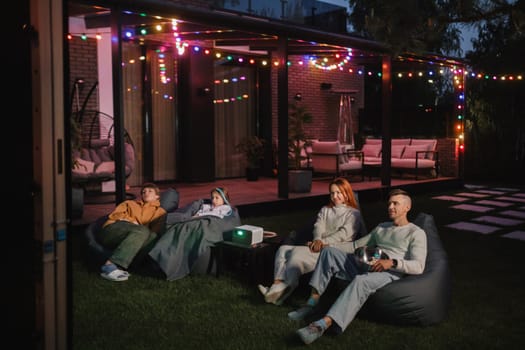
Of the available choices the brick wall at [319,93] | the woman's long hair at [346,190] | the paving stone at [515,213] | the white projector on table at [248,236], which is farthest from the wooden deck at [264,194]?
the woman's long hair at [346,190]

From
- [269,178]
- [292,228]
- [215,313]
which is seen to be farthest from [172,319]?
[269,178]

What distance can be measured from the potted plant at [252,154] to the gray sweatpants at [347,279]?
775cm

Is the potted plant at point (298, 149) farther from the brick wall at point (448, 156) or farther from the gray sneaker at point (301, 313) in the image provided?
the gray sneaker at point (301, 313)

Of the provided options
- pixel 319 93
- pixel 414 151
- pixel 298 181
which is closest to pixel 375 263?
pixel 298 181

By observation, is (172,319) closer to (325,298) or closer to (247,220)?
(325,298)

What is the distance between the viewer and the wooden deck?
27.3ft

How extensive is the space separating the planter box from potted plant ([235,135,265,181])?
2133 mm

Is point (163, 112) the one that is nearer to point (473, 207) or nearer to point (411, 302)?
point (473, 207)

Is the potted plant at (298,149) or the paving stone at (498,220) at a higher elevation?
the potted plant at (298,149)

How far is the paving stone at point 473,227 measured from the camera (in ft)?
24.5

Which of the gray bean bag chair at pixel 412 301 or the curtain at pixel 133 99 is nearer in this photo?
the gray bean bag chair at pixel 412 301

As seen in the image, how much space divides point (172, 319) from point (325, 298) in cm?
122

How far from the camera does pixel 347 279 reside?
4.04 meters

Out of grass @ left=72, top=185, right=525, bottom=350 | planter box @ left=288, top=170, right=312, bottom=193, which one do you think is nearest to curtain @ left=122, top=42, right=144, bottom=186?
planter box @ left=288, top=170, right=312, bottom=193
